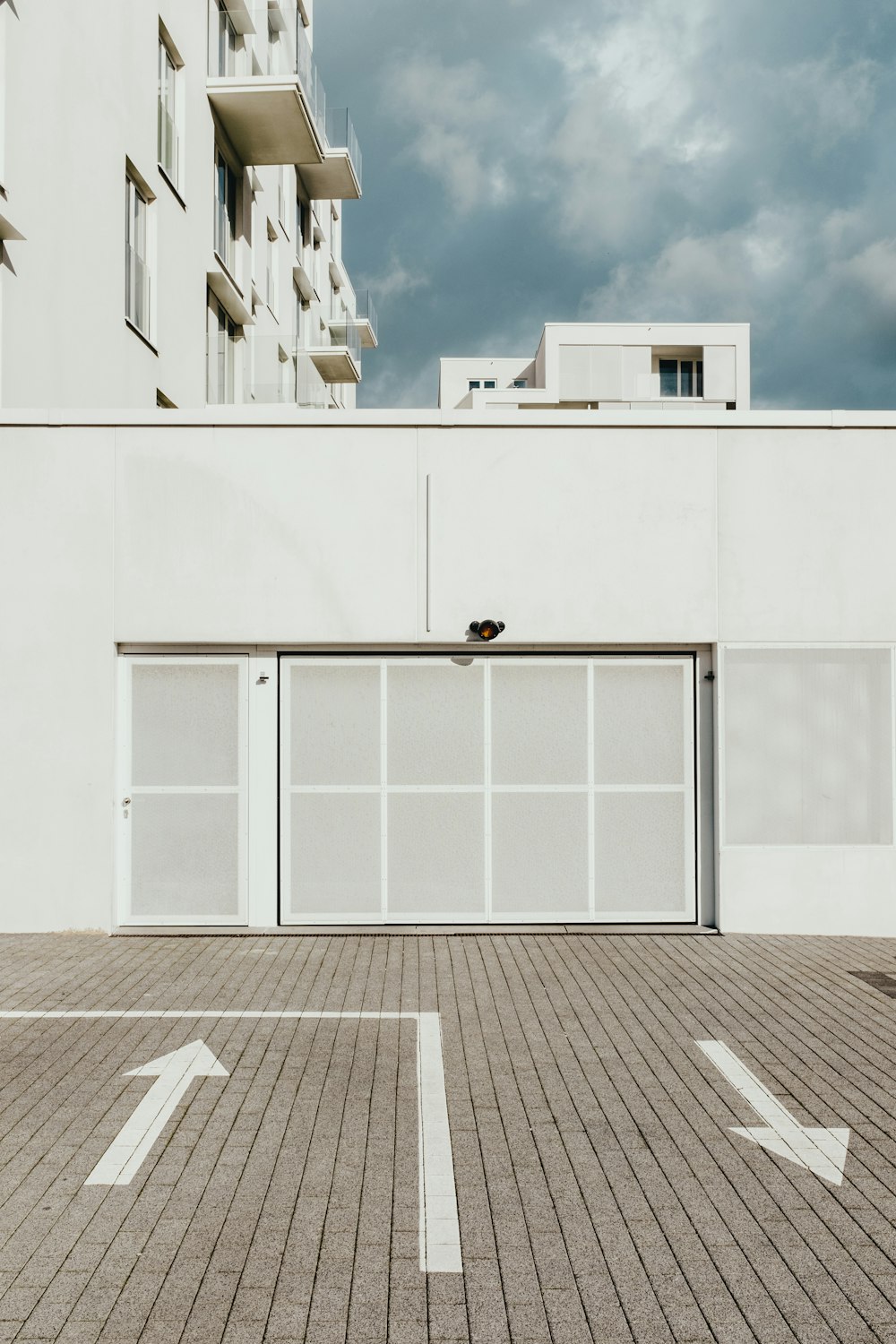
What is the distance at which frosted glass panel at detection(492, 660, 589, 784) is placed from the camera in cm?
1046

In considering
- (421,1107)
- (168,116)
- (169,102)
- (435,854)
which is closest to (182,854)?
(435,854)

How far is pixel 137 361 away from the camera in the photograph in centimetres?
1591

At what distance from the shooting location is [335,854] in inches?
408

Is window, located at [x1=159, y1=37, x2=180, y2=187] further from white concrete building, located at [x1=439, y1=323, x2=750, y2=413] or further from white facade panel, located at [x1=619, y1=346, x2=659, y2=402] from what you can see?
white facade panel, located at [x1=619, y1=346, x2=659, y2=402]

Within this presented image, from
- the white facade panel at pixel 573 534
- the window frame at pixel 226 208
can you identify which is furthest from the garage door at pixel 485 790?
the window frame at pixel 226 208

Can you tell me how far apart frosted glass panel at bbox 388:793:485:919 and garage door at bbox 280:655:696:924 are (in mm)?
12

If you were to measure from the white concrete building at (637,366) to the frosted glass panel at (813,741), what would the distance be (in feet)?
129

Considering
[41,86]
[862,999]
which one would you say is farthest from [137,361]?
[862,999]

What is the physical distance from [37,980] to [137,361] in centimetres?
1041

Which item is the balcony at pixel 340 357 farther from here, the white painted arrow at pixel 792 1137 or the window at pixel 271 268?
the white painted arrow at pixel 792 1137

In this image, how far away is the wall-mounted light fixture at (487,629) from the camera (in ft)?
33.3

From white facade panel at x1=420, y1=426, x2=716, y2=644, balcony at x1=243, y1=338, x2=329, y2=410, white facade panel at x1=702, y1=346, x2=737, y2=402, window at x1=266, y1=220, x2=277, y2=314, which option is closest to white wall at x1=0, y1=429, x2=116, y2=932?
white facade panel at x1=420, y1=426, x2=716, y2=644

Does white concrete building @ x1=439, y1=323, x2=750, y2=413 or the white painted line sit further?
white concrete building @ x1=439, y1=323, x2=750, y2=413

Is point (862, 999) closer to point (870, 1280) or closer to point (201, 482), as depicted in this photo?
point (870, 1280)
